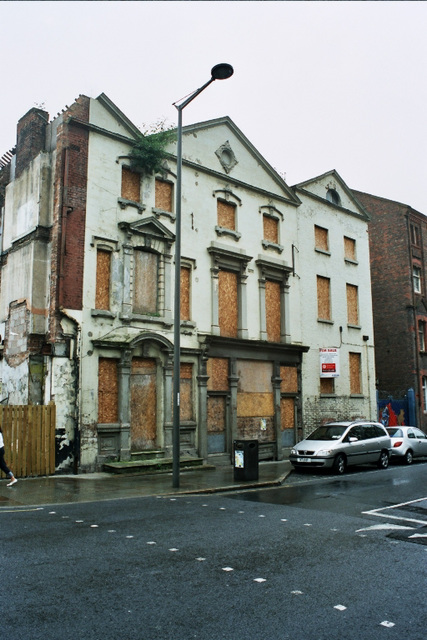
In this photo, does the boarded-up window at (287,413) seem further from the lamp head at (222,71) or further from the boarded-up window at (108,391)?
the lamp head at (222,71)

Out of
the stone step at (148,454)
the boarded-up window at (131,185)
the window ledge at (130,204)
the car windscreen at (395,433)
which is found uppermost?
the boarded-up window at (131,185)

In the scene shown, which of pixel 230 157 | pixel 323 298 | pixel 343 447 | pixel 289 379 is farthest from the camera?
pixel 323 298

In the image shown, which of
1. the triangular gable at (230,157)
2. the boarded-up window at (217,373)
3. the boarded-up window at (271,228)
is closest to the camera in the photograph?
the boarded-up window at (217,373)

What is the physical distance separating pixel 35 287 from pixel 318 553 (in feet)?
41.5

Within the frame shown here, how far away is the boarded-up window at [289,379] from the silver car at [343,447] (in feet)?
14.3

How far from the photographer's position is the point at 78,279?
1683 centimetres

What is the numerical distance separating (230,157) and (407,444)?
42.9 feet

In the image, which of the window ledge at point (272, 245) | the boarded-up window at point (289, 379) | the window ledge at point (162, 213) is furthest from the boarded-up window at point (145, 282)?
the boarded-up window at point (289, 379)

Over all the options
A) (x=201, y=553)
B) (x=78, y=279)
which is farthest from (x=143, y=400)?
(x=201, y=553)

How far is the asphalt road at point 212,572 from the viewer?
4.64 m

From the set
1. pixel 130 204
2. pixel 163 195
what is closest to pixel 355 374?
pixel 163 195

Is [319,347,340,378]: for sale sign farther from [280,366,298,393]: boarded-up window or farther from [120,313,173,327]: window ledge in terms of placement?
[120,313,173,327]: window ledge

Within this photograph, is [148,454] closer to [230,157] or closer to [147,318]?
[147,318]

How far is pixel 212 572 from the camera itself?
6125mm
